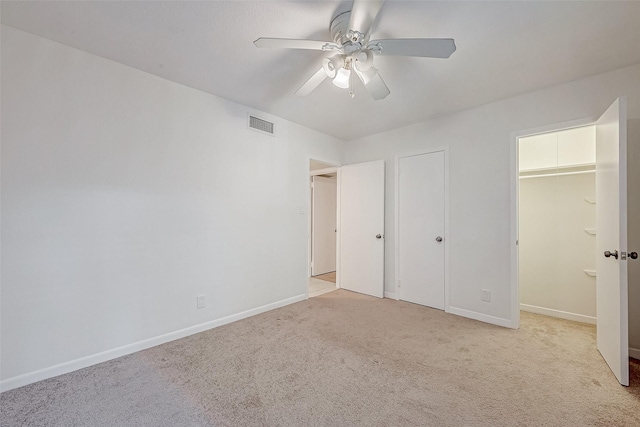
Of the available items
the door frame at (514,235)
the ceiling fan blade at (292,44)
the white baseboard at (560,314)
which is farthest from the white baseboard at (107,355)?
the white baseboard at (560,314)

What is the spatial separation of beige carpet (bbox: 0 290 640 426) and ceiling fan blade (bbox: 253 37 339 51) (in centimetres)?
222

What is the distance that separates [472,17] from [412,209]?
2.28 metres

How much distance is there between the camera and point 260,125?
3.16m

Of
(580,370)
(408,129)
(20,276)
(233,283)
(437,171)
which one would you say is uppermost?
(408,129)

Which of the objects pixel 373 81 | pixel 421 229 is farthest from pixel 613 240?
pixel 373 81

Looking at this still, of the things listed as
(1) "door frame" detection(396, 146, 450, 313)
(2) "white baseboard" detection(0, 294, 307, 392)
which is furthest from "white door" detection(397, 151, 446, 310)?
(2) "white baseboard" detection(0, 294, 307, 392)

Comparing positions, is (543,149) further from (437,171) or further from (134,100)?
(134,100)

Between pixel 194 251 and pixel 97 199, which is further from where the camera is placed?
pixel 194 251

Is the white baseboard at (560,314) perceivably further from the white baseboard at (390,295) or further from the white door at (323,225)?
the white door at (323,225)

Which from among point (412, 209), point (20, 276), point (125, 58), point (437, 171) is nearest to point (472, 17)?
point (437, 171)

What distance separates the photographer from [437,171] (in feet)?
10.9

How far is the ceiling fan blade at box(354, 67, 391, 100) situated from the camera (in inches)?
72.3

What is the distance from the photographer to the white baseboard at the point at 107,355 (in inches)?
69.5

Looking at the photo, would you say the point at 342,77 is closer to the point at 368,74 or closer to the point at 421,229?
the point at 368,74
